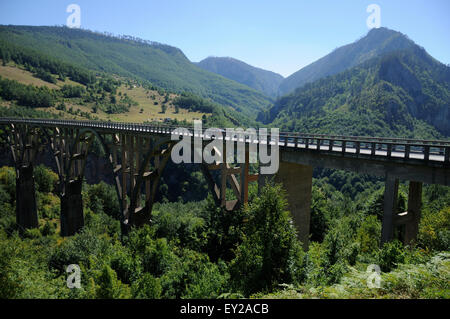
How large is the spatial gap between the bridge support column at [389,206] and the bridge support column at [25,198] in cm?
4494

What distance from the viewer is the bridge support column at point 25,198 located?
4006 centimetres

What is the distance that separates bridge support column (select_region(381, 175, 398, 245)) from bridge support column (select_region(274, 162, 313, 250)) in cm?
529

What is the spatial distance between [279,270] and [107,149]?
23177 millimetres

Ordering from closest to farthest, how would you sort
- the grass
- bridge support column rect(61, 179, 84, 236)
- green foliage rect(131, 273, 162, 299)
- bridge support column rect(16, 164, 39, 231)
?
green foliage rect(131, 273, 162, 299), bridge support column rect(61, 179, 84, 236), bridge support column rect(16, 164, 39, 231), the grass

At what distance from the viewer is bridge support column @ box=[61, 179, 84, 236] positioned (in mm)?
34562

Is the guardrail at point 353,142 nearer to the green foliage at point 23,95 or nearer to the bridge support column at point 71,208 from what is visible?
the bridge support column at point 71,208

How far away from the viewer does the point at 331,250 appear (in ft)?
51.6

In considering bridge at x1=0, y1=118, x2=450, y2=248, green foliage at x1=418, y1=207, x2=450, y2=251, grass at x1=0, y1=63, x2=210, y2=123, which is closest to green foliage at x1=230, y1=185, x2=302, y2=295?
bridge at x1=0, y1=118, x2=450, y2=248

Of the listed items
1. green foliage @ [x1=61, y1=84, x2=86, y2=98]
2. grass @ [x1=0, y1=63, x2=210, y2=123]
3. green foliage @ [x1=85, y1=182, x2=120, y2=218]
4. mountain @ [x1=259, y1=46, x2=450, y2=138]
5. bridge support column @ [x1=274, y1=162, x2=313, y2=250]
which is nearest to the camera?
bridge support column @ [x1=274, y1=162, x2=313, y2=250]

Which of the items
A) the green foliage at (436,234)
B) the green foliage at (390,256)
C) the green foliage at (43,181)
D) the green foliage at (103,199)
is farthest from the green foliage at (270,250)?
the green foliage at (43,181)

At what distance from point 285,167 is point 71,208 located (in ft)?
98.6

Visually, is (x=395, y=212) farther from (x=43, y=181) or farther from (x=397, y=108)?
(x=397, y=108)

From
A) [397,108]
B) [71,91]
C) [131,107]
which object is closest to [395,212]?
[71,91]

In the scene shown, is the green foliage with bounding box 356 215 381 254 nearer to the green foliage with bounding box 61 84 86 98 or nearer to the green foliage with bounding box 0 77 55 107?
the green foliage with bounding box 0 77 55 107
